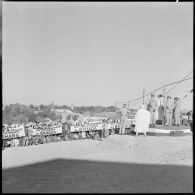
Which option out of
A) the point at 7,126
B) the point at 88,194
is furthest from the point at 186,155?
the point at 7,126

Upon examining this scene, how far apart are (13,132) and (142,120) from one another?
3621 millimetres

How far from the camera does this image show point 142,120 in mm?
8844

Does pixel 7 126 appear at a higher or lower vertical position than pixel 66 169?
higher

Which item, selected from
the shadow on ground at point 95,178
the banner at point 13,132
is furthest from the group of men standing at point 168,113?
the banner at point 13,132

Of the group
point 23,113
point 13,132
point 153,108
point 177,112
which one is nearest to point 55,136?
point 23,113

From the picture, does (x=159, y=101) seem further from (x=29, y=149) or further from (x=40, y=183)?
(x=40, y=183)

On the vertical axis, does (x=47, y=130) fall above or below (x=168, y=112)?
below

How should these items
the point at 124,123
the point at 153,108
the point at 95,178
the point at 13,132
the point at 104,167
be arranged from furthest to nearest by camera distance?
the point at 124,123, the point at 153,108, the point at 13,132, the point at 104,167, the point at 95,178

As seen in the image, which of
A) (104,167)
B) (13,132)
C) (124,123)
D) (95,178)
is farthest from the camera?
(124,123)

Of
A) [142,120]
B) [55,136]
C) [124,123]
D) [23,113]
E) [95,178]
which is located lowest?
[95,178]

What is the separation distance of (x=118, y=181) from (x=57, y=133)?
527cm

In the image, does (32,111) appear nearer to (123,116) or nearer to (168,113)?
(123,116)

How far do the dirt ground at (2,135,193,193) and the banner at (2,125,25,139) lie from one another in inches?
22.7

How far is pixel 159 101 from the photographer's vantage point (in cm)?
927
